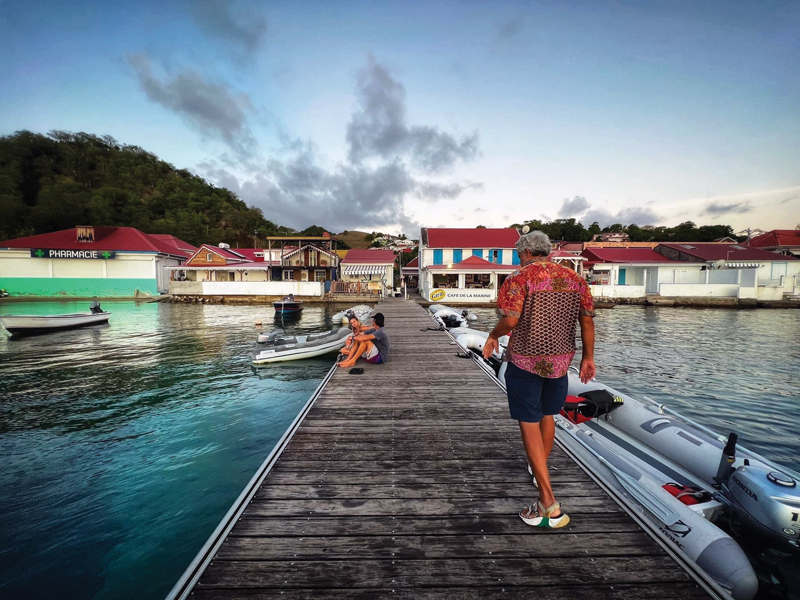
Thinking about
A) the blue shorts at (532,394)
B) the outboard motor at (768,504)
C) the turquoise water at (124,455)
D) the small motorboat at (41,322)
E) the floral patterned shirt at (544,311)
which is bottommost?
the turquoise water at (124,455)

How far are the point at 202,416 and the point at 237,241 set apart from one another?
76.8 metres

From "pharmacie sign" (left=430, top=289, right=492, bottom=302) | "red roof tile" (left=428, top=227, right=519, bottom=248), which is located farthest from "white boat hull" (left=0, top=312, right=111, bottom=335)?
"red roof tile" (left=428, top=227, right=519, bottom=248)

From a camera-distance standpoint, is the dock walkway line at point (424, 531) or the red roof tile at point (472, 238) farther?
the red roof tile at point (472, 238)

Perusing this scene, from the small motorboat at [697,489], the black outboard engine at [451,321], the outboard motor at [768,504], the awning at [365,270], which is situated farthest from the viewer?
the awning at [365,270]

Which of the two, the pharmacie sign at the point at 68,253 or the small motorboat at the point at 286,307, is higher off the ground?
the pharmacie sign at the point at 68,253

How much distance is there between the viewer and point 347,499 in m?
3.10

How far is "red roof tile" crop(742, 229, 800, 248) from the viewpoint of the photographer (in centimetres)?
4500

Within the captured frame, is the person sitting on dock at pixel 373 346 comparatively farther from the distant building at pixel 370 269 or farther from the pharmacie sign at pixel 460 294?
the distant building at pixel 370 269

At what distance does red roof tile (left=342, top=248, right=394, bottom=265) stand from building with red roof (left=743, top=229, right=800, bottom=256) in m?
47.9

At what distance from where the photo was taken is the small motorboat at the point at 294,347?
38.9 ft

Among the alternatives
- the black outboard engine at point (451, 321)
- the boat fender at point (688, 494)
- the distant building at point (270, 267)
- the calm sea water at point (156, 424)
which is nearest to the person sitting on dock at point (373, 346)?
the calm sea water at point (156, 424)

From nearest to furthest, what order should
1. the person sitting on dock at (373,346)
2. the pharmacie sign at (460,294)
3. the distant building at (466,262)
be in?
the person sitting on dock at (373,346), the pharmacie sign at (460,294), the distant building at (466,262)

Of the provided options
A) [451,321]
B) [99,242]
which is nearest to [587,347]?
[451,321]

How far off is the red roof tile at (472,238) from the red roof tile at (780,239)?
127 feet
